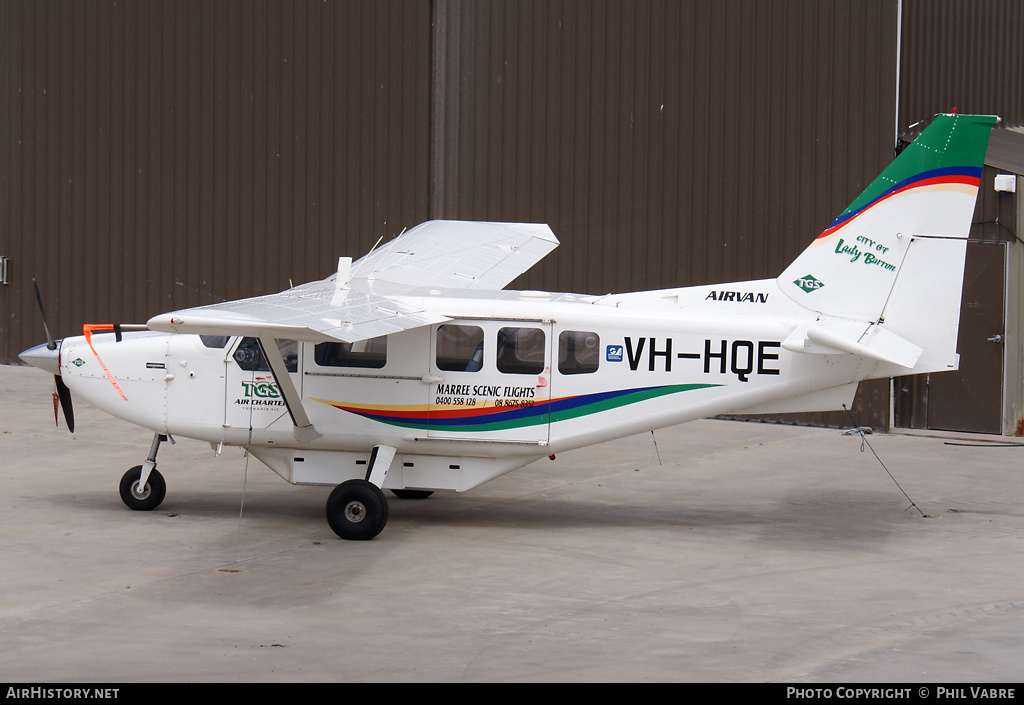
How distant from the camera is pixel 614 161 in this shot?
61.0 feet

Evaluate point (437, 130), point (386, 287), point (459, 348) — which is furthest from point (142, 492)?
point (437, 130)

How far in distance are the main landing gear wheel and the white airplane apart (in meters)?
0.02

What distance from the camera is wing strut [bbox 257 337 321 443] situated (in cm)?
983

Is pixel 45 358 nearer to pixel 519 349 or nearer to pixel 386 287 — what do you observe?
pixel 386 287

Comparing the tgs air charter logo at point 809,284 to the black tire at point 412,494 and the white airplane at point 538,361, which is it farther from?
the black tire at point 412,494

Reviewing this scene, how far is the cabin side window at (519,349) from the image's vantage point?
35.4 feet

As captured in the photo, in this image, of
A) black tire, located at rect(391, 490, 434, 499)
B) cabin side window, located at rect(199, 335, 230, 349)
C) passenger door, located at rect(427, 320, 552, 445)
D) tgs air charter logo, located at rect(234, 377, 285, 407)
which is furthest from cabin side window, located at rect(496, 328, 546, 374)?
cabin side window, located at rect(199, 335, 230, 349)

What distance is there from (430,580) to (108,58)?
52.0ft

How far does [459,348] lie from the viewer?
10.8m

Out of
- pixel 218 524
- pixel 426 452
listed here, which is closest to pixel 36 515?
pixel 218 524

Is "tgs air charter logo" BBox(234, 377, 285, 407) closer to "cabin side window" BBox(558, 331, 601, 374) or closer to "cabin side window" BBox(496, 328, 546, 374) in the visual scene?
"cabin side window" BBox(496, 328, 546, 374)

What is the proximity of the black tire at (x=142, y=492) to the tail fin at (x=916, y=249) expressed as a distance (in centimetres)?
647

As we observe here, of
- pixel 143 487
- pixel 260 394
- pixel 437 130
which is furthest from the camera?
pixel 437 130

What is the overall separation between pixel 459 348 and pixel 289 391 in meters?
1.62
